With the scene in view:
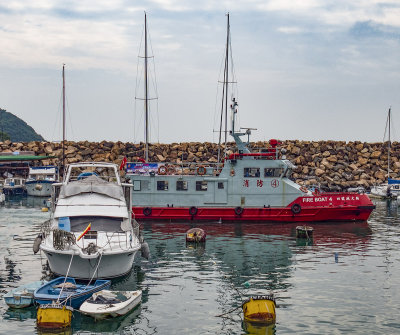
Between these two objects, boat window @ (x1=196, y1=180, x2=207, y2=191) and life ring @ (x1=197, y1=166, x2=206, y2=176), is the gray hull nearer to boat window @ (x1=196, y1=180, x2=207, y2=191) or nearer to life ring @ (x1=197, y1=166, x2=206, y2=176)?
boat window @ (x1=196, y1=180, x2=207, y2=191)

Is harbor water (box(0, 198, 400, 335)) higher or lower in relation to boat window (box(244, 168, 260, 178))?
lower

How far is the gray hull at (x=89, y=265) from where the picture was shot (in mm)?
24391

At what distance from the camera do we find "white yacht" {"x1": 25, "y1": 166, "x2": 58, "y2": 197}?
74.5m

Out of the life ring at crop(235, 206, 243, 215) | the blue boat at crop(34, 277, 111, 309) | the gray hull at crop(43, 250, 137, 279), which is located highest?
the life ring at crop(235, 206, 243, 215)

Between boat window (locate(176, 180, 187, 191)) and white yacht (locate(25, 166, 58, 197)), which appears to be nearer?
boat window (locate(176, 180, 187, 191))

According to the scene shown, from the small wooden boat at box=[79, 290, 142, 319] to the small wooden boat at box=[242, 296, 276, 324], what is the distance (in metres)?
4.36

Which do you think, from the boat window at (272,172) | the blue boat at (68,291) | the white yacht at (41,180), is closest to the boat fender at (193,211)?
the boat window at (272,172)

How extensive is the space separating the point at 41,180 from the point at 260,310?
5882cm

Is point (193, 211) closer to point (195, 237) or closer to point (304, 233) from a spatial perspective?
point (195, 237)

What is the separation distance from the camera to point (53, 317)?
20.2 meters

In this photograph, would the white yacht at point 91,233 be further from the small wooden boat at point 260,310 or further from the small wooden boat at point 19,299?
the small wooden boat at point 260,310

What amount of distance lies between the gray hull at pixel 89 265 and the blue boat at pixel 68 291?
0.68 metres

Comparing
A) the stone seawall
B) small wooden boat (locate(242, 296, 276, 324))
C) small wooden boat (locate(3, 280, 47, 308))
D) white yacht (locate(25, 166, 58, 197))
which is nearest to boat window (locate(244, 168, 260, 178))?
small wooden boat (locate(242, 296, 276, 324))

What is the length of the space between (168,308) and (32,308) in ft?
17.2
